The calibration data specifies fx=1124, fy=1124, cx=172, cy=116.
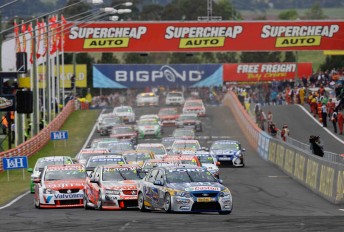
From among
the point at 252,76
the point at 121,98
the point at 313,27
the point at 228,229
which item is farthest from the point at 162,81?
the point at 228,229

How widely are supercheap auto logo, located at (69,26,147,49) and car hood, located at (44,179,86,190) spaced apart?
5984 cm

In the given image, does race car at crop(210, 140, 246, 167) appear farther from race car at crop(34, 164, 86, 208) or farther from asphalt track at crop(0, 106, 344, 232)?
race car at crop(34, 164, 86, 208)

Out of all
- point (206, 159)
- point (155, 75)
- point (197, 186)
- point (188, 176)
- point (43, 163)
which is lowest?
point (206, 159)

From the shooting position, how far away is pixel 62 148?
62656mm

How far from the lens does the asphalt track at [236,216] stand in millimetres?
20469

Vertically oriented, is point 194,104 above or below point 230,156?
above

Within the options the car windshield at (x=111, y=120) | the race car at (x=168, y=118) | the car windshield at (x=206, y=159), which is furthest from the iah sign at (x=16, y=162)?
the race car at (x=168, y=118)

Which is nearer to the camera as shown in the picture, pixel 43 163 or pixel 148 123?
pixel 43 163

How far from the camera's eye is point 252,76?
115 m

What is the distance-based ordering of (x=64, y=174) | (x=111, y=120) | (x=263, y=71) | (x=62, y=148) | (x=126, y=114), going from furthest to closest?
(x=263, y=71) < (x=126, y=114) < (x=111, y=120) < (x=62, y=148) < (x=64, y=174)

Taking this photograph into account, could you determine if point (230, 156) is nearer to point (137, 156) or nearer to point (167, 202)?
point (137, 156)

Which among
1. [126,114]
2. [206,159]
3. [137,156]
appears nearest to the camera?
[206,159]

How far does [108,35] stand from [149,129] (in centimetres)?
2220

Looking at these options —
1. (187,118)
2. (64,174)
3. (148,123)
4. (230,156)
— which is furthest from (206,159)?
(187,118)
